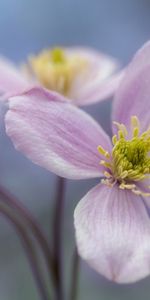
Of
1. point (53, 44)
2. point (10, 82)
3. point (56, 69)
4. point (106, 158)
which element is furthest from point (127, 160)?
point (53, 44)

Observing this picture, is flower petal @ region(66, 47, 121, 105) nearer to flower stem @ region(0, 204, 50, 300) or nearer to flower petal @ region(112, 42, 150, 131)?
flower petal @ region(112, 42, 150, 131)

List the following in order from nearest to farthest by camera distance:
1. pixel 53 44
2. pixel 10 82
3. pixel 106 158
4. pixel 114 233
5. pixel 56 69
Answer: pixel 114 233, pixel 106 158, pixel 10 82, pixel 56 69, pixel 53 44

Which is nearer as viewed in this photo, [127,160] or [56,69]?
[127,160]

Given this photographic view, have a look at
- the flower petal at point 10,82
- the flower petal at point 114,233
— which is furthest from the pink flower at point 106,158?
the flower petal at point 10,82

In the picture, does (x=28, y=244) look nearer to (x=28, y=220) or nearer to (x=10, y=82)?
(x=28, y=220)

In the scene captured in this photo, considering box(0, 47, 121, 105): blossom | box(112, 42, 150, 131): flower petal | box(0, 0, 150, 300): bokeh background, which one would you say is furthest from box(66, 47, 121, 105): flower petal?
box(0, 0, 150, 300): bokeh background

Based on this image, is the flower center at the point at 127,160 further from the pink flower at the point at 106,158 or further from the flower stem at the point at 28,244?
the flower stem at the point at 28,244

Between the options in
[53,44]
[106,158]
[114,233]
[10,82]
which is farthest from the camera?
[53,44]
